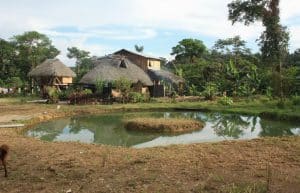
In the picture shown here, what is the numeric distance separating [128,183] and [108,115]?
1897cm

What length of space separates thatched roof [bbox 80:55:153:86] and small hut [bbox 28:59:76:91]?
4.94m

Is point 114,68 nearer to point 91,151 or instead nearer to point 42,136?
point 42,136

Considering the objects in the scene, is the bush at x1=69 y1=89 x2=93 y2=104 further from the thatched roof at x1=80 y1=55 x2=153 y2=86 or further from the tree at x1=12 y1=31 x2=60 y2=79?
the tree at x1=12 y1=31 x2=60 y2=79

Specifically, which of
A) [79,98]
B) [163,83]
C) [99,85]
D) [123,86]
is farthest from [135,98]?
[163,83]

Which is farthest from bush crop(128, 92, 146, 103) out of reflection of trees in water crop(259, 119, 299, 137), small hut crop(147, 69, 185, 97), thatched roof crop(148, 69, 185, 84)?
reflection of trees in water crop(259, 119, 299, 137)

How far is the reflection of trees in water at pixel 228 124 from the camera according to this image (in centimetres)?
2017

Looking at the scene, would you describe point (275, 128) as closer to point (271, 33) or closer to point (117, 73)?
point (271, 33)

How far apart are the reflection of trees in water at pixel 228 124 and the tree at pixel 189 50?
125 ft

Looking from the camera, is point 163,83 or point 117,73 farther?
point 163,83

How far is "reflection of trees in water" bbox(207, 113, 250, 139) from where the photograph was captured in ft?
66.2

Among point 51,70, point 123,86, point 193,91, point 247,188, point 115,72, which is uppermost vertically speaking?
point 51,70

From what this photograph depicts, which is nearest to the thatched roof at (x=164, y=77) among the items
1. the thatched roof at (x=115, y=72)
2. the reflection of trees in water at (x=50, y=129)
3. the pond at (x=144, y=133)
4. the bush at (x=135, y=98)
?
the thatched roof at (x=115, y=72)

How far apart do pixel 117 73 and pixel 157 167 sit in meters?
30.9

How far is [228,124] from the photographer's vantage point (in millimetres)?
23375
